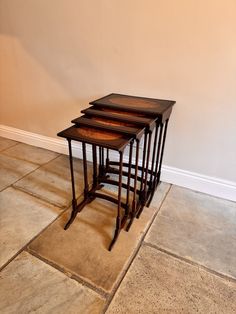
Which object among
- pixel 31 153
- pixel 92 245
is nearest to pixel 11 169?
pixel 31 153

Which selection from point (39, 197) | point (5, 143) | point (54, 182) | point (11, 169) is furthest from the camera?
point (5, 143)

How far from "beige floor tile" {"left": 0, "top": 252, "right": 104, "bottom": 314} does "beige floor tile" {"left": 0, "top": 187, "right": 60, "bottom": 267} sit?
13 cm

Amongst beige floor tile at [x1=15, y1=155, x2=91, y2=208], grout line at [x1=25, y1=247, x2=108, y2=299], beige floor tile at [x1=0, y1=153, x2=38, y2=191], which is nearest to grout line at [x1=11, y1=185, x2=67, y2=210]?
beige floor tile at [x1=15, y1=155, x2=91, y2=208]

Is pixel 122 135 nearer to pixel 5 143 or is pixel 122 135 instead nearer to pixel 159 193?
pixel 159 193

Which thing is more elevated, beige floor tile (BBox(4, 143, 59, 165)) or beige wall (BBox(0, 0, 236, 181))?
beige wall (BBox(0, 0, 236, 181))

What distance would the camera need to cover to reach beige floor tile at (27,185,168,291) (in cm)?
134

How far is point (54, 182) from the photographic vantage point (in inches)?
82.4

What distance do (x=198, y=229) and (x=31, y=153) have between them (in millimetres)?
1840

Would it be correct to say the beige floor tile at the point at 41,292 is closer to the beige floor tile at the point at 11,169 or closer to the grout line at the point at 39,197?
the grout line at the point at 39,197

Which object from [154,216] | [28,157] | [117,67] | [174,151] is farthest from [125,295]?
[28,157]

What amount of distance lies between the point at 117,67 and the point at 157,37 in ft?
1.26

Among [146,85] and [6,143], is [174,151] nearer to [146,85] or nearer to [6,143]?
[146,85]

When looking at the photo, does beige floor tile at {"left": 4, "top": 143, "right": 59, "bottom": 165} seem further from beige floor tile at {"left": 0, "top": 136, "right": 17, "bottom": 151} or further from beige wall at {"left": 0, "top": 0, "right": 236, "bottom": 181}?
beige wall at {"left": 0, "top": 0, "right": 236, "bottom": 181}

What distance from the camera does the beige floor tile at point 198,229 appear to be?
4.74ft
